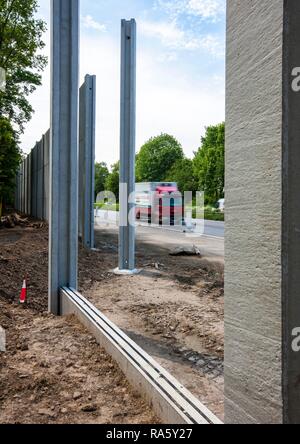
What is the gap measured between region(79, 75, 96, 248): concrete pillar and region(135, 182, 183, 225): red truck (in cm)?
1427

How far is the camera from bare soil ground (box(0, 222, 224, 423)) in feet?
14.2

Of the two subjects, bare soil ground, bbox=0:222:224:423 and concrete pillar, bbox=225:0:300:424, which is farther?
bare soil ground, bbox=0:222:224:423

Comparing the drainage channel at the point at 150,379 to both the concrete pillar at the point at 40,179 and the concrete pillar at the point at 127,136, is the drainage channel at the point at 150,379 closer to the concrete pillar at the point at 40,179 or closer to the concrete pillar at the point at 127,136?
the concrete pillar at the point at 127,136

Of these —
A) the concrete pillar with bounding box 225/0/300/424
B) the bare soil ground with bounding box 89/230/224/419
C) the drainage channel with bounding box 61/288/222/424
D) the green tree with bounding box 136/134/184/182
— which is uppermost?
the green tree with bounding box 136/134/184/182

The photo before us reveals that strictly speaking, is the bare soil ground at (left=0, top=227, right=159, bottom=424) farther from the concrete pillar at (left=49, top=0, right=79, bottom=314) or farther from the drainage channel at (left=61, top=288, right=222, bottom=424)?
the concrete pillar at (left=49, top=0, right=79, bottom=314)

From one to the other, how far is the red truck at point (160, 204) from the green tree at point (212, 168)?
1805 centimetres

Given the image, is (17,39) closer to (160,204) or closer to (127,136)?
(160,204)

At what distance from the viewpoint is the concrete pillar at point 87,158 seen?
13.2 m

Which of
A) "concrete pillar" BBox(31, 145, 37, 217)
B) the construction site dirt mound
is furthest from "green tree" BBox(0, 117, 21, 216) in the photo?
the construction site dirt mound

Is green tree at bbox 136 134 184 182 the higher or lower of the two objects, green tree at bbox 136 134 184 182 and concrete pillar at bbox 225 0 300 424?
the higher

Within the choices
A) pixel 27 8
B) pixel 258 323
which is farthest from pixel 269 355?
pixel 27 8

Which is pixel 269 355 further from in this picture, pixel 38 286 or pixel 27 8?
pixel 27 8

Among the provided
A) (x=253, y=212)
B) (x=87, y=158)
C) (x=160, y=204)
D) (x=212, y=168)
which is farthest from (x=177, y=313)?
(x=212, y=168)

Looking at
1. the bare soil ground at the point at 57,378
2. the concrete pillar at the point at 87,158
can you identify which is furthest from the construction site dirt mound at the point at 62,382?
the concrete pillar at the point at 87,158
